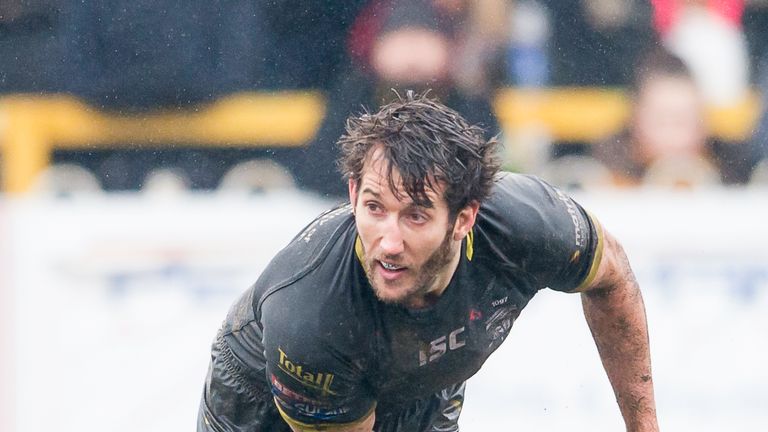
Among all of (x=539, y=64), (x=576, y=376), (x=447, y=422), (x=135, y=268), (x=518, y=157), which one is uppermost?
(x=539, y=64)

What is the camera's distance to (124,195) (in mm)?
5316

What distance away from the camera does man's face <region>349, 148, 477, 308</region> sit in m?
2.95

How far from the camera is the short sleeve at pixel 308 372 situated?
3055 millimetres

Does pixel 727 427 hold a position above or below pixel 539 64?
below

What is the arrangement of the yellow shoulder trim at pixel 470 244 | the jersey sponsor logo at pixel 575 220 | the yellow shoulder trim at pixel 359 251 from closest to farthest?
1. the yellow shoulder trim at pixel 359 251
2. the yellow shoulder trim at pixel 470 244
3. the jersey sponsor logo at pixel 575 220

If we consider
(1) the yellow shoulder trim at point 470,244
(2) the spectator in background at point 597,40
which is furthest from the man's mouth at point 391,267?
(2) the spectator in background at point 597,40

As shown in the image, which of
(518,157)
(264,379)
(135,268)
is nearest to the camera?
(264,379)

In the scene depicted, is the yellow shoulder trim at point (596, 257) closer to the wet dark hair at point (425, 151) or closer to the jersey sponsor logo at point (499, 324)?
the jersey sponsor logo at point (499, 324)

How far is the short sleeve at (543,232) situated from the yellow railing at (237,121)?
229 cm

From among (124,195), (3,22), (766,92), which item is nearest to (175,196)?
(124,195)

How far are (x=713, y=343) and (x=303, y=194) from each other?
165cm

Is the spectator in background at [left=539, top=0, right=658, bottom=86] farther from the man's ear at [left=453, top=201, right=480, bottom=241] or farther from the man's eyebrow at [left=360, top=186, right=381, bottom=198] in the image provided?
the man's eyebrow at [left=360, top=186, right=381, bottom=198]

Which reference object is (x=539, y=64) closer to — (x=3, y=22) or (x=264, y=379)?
(x=3, y=22)

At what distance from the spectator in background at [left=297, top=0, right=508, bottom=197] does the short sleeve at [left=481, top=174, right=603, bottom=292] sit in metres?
1.98
